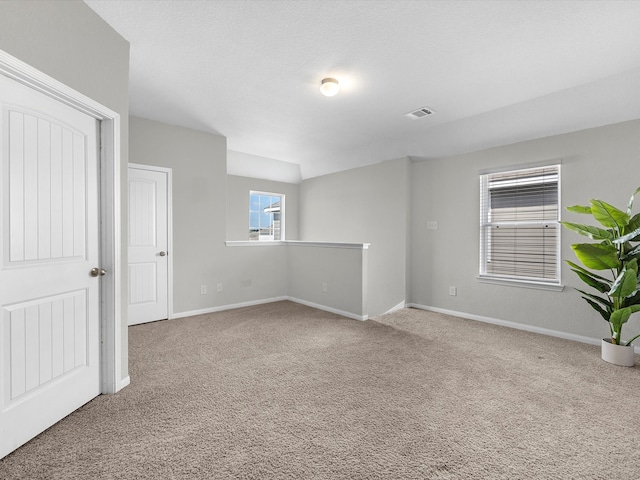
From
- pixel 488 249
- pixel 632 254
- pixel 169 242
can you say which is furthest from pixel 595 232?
pixel 169 242

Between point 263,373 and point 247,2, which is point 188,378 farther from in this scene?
point 247,2

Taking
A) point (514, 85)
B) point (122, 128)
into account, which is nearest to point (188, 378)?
point (122, 128)

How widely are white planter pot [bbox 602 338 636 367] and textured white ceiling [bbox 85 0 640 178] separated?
89.1 inches

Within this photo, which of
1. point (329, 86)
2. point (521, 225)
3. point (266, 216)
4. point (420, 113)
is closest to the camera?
point (329, 86)

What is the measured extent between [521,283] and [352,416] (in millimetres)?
3072

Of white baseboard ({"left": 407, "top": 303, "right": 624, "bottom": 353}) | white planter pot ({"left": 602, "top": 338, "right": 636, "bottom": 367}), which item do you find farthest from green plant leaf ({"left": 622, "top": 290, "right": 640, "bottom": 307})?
white baseboard ({"left": 407, "top": 303, "right": 624, "bottom": 353})

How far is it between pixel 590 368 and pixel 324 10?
11.8 ft

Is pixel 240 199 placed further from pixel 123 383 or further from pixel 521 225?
pixel 521 225

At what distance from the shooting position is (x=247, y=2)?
79.0 inches

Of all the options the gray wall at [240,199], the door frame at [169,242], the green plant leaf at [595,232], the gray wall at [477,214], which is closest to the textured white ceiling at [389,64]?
the gray wall at [477,214]

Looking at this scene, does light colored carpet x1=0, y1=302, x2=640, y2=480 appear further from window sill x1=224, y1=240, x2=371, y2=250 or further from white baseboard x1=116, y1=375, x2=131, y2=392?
window sill x1=224, y1=240, x2=371, y2=250

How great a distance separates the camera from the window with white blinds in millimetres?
3686

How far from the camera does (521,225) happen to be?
12.9 ft

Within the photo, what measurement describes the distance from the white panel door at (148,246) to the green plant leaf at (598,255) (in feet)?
15.2
